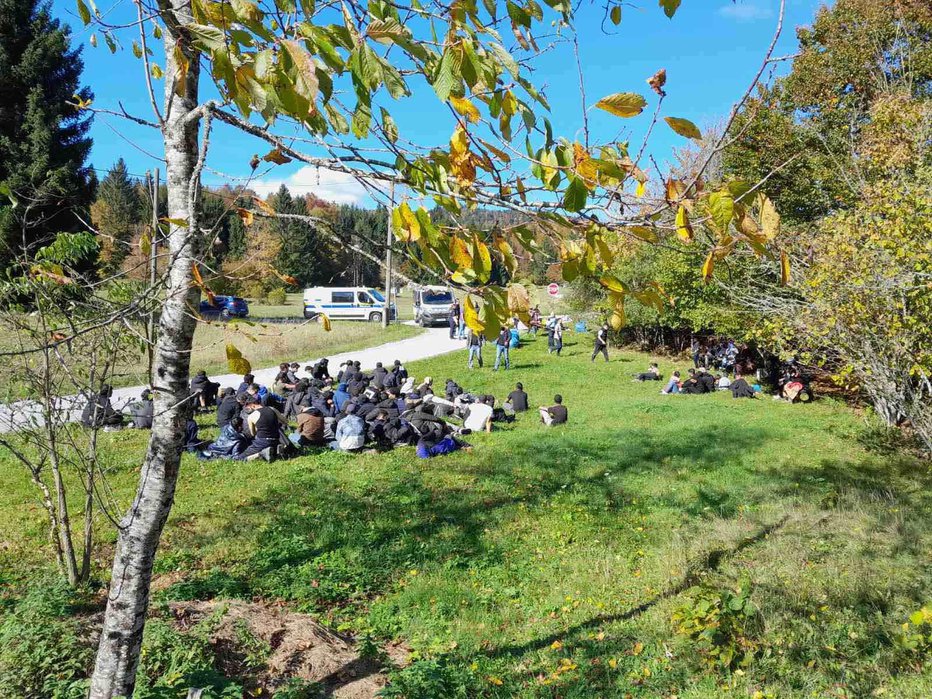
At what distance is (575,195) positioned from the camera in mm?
1907

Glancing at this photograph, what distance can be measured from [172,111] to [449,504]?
21.1ft

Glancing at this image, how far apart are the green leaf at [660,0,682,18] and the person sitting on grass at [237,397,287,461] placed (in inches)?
367

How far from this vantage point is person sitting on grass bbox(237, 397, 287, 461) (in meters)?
10.2

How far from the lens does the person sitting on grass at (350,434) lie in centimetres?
1087

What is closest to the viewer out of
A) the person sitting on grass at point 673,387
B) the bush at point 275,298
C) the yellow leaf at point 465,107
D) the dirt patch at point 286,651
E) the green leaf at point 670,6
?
the yellow leaf at point 465,107

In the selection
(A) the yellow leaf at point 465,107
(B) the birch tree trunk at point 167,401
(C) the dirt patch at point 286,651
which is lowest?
(C) the dirt patch at point 286,651

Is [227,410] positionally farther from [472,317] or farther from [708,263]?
[708,263]

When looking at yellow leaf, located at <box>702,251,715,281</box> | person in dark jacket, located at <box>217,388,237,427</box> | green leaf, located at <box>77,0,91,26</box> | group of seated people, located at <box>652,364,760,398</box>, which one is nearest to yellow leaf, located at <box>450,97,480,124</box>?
yellow leaf, located at <box>702,251,715,281</box>

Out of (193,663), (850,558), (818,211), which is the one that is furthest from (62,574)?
(818,211)

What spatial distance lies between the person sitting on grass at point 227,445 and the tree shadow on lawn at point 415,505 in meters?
1.26

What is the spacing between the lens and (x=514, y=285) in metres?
1.90

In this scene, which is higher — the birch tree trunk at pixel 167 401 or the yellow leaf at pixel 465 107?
the yellow leaf at pixel 465 107

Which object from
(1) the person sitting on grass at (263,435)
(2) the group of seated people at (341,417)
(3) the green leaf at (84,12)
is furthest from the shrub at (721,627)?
(1) the person sitting on grass at (263,435)

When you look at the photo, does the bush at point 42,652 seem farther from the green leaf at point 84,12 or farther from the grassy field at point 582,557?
the green leaf at point 84,12
